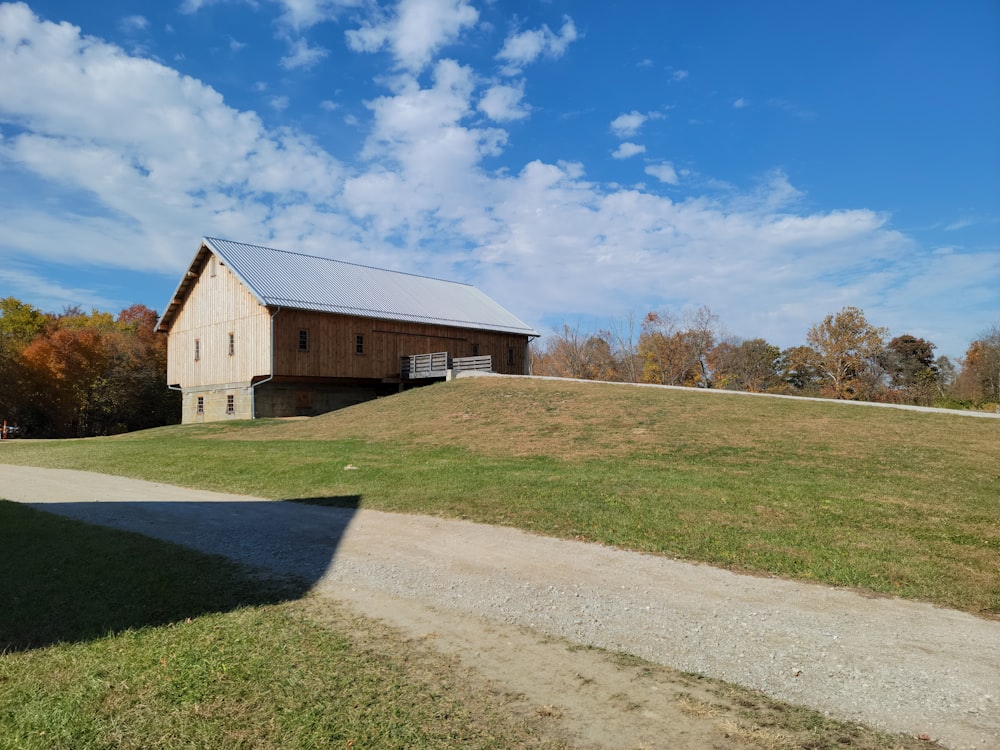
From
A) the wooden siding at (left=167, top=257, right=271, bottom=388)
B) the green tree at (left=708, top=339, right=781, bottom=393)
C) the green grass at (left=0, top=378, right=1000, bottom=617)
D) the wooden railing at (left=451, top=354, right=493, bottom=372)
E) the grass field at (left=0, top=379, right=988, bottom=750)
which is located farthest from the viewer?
the green tree at (left=708, top=339, right=781, bottom=393)

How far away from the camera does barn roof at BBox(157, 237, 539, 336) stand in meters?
36.4

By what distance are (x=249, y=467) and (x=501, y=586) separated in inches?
480

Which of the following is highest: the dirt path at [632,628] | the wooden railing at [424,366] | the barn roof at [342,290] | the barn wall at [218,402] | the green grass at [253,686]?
the barn roof at [342,290]

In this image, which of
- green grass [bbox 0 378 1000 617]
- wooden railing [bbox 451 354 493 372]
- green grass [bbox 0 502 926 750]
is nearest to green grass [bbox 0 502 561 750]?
green grass [bbox 0 502 926 750]

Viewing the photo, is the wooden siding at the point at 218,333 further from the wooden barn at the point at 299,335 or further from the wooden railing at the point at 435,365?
the wooden railing at the point at 435,365

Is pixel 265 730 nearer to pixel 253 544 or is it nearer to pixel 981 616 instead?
pixel 253 544

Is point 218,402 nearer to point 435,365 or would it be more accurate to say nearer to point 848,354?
point 435,365

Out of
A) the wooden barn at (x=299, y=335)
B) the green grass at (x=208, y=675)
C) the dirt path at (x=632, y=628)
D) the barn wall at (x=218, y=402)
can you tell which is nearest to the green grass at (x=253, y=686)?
the green grass at (x=208, y=675)

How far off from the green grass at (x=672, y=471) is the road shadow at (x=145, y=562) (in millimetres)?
2546

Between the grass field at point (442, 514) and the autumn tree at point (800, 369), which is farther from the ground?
the autumn tree at point (800, 369)

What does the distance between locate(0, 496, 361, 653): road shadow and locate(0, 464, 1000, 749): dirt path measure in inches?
4.0

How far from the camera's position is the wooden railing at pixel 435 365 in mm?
38469

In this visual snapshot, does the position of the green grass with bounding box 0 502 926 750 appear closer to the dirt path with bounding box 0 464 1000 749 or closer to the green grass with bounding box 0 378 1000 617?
the dirt path with bounding box 0 464 1000 749

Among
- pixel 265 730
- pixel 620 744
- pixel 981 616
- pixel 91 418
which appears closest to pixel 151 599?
pixel 265 730
